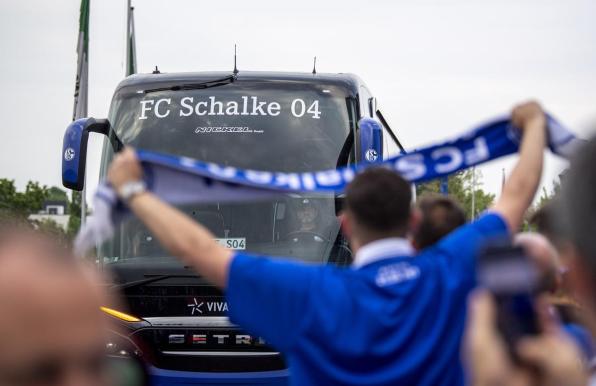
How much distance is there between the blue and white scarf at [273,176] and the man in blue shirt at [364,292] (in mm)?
172

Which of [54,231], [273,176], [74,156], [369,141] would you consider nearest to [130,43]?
[74,156]

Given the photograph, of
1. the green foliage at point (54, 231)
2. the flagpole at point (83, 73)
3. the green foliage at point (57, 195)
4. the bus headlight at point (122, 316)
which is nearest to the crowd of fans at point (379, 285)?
the green foliage at point (54, 231)

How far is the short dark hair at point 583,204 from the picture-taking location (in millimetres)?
1300

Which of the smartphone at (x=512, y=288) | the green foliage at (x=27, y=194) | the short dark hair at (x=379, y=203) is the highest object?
the green foliage at (x=27, y=194)

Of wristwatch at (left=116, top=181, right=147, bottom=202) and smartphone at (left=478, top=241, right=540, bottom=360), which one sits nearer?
smartphone at (left=478, top=241, right=540, bottom=360)

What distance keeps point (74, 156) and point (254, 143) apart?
1582mm

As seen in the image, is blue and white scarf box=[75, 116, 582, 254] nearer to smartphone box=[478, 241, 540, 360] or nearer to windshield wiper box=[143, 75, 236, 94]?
smartphone box=[478, 241, 540, 360]

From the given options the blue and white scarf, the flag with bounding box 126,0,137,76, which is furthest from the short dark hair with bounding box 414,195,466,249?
the flag with bounding box 126,0,137,76

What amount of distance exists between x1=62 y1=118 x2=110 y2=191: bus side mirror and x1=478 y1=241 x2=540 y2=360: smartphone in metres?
7.21

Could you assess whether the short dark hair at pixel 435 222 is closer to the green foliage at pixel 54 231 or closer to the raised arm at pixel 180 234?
the raised arm at pixel 180 234

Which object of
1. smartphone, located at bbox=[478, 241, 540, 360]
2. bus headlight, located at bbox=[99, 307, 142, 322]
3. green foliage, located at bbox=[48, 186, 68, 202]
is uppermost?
green foliage, located at bbox=[48, 186, 68, 202]

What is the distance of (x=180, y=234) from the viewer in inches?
114

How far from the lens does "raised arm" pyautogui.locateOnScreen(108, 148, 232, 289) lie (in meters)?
2.89

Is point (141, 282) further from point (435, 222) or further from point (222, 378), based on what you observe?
point (435, 222)
